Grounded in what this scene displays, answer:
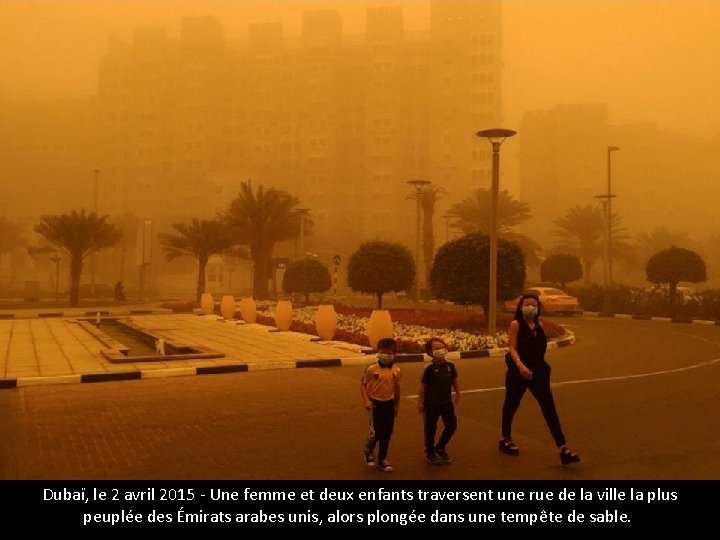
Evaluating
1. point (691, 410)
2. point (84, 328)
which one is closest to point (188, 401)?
point (691, 410)

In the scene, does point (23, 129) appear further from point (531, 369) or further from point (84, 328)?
point (531, 369)

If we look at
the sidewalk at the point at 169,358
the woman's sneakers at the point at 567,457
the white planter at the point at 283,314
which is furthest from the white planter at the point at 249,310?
the woman's sneakers at the point at 567,457

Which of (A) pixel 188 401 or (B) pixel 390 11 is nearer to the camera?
(A) pixel 188 401

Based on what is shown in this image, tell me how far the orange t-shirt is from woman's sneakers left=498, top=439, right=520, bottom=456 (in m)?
1.39

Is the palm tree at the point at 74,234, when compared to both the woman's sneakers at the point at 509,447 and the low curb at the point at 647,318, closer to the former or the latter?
the low curb at the point at 647,318

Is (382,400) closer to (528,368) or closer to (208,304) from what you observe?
(528,368)

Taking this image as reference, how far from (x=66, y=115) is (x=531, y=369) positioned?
186796 millimetres

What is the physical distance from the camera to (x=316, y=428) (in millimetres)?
8492

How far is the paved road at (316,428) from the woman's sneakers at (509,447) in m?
0.08

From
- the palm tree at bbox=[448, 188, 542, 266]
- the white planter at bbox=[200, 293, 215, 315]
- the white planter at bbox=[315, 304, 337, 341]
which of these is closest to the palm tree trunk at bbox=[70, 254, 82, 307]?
the white planter at bbox=[200, 293, 215, 315]

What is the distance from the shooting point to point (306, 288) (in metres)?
35.2

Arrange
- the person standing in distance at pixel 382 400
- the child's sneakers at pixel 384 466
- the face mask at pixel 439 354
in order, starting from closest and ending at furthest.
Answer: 1. the child's sneakers at pixel 384 466
2. the person standing in distance at pixel 382 400
3. the face mask at pixel 439 354

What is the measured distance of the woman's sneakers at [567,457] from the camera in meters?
6.64

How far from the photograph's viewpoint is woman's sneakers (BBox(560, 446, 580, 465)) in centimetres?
664
